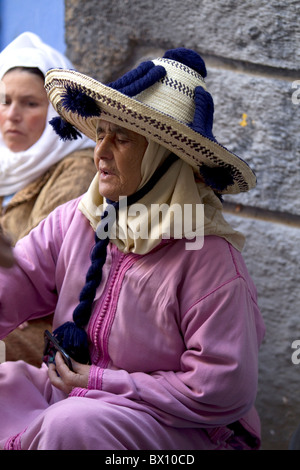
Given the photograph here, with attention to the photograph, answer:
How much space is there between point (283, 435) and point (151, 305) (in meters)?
1.34

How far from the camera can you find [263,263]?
10.1 feet

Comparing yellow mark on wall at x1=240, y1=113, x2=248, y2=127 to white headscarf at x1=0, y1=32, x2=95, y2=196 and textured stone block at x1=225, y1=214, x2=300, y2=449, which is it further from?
white headscarf at x1=0, y1=32, x2=95, y2=196

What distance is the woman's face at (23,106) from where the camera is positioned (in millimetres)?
3135

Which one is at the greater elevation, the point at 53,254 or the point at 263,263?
the point at 53,254

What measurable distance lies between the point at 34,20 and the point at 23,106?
2.13ft

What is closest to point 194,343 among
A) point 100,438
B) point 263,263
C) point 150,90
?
point 100,438

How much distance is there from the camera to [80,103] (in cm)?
216

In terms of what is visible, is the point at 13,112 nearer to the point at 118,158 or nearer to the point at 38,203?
the point at 38,203

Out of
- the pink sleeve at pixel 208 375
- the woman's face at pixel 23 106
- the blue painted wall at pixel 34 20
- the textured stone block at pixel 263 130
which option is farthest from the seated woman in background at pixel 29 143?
the pink sleeve at pixel 208 375

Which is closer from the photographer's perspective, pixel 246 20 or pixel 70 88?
pixel 70 88

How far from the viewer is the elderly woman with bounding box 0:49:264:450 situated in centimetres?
210

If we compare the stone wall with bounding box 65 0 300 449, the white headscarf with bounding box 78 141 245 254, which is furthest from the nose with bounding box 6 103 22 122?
the white headscarf with bounding box 78 141 245 254

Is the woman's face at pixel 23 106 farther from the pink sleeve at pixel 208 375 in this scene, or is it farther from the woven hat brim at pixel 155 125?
the pink sleeve at pixel 208 375
